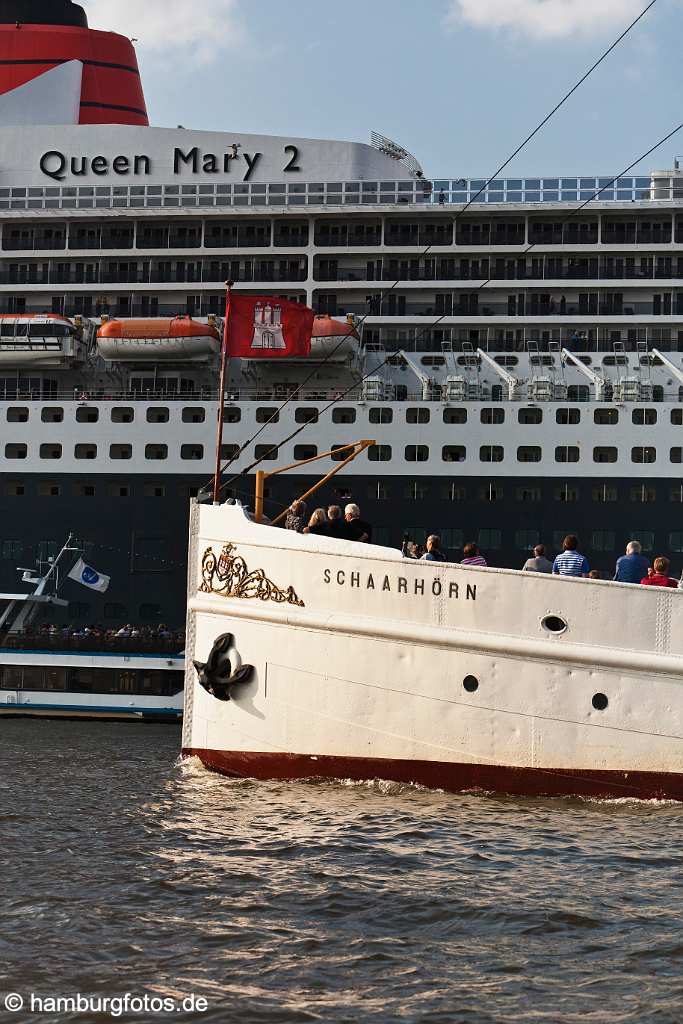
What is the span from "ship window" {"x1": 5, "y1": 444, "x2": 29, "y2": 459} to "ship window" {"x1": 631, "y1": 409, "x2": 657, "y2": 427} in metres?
13.3

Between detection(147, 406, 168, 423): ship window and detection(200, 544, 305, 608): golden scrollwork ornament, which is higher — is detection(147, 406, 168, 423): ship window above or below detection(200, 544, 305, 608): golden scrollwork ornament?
above

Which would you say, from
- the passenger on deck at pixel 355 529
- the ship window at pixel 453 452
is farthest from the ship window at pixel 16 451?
the passenger on deck at pixel 355 529

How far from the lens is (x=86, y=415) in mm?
29531

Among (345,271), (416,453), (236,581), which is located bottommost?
(236,581)

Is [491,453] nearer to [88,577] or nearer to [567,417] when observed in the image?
[567,417]

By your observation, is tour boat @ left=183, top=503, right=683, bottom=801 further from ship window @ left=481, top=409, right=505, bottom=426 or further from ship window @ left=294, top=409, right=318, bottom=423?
ship window @ left=294, top=409, right=318, bottom=423

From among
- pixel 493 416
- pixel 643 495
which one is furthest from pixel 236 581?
pixel 493 416

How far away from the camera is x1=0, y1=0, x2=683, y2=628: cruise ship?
27.3m

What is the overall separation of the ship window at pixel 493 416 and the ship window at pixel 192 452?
20.1 feet

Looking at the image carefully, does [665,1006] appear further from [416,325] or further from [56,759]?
[416,325]

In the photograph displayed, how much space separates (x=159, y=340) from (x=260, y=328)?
15074 millimetres

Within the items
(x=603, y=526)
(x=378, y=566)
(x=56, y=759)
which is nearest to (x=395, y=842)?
(x=378, y=566)

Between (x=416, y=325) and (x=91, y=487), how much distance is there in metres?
8.51

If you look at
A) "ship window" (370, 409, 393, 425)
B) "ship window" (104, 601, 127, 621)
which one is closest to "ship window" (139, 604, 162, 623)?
"ship window" (104, 601, 127, 621)
